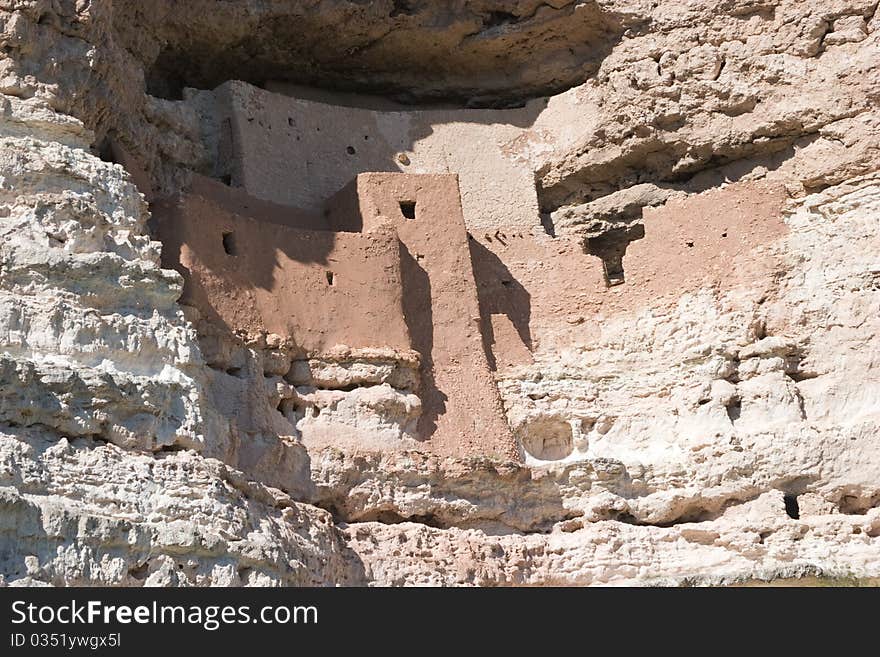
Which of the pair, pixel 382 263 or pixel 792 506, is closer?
pixel 792 506

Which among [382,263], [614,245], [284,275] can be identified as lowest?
[284,275]

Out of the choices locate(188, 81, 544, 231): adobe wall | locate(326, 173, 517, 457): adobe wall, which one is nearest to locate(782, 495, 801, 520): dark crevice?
locate(326, 173, 517, 457): adobe wall

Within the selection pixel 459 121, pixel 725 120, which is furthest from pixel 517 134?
pixel 725 120

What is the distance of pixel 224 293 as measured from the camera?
17.3m

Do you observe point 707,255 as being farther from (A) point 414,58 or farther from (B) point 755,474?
Answer: (A) point 414,58

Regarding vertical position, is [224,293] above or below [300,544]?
above

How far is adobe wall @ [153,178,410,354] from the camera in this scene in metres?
17.3

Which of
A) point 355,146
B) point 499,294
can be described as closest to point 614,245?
point 499,294

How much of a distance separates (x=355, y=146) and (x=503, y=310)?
3027 mm

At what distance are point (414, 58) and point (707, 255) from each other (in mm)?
5007

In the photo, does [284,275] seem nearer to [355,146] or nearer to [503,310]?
[503,310]

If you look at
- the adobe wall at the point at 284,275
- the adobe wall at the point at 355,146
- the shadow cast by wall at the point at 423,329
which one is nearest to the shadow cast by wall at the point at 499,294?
the shadow cast by wall at the point at 423,329

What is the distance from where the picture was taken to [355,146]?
2128 cm
